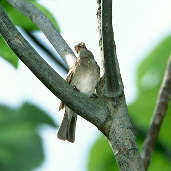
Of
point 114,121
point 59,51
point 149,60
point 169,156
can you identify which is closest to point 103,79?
point 114,121

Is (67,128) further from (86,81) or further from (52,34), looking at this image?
(52,34)

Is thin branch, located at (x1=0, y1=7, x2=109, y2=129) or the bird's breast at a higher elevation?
the bird's breast

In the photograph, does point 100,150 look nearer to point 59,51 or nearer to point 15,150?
point 15,150

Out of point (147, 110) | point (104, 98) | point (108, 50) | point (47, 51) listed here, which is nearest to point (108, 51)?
point (108, 50)

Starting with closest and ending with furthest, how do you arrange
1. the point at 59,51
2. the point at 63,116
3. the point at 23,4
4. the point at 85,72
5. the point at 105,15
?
the point at 105,15 < the point at 59,51 < the point at 23,4 < the point at 85,72 < the point at 63,116

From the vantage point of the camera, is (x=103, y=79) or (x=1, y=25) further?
(x=103, y=79)

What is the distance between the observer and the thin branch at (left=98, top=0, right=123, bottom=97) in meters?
3.15

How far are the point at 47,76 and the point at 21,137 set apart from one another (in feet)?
10.6

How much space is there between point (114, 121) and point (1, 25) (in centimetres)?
84

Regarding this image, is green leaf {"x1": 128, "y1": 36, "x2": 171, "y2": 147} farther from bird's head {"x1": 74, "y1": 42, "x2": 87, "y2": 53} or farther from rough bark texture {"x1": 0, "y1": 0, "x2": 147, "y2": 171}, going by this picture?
rough bark texture {"x1": 0, "y1": 0, "x2": 147, "y2": 171}

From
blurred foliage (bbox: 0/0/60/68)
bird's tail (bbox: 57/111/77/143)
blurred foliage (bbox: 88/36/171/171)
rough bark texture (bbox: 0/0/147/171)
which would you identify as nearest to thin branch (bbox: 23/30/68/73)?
blurred foliage (bbox: 0/0/60/68)

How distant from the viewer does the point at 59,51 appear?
3912mm

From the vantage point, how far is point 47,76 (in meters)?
3.21

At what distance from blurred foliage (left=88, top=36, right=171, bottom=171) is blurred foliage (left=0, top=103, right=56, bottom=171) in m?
0.89
